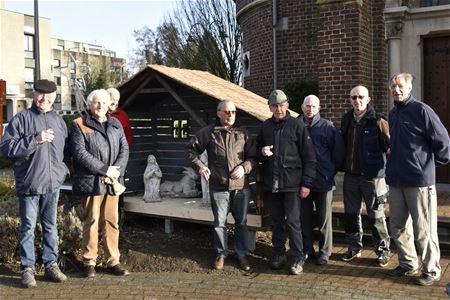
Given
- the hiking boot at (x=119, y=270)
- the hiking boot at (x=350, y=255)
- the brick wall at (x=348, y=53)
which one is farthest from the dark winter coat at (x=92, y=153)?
the brick wall at (x=348, y=53)

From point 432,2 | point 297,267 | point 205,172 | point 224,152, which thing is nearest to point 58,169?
point 205,172

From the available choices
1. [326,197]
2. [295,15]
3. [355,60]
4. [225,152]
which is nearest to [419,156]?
[326,197]

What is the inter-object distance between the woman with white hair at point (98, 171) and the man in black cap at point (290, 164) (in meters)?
1.61

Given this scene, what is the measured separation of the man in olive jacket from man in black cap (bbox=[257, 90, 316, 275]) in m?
0.26

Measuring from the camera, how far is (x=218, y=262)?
578cm

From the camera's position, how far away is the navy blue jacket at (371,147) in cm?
561

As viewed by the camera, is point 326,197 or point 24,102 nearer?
point 326,197

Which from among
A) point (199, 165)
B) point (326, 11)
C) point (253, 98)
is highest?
point (326, 11)

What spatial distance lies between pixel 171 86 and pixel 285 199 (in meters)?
2.48

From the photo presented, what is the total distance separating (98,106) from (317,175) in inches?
97.0

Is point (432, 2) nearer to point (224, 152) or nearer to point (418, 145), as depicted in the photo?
point (418, 145)

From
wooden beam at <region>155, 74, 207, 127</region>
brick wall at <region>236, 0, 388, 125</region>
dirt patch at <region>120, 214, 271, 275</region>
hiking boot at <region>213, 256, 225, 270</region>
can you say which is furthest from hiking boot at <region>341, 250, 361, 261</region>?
brick wall at <region>236, 0, 388, 125</region>

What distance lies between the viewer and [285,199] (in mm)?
5645

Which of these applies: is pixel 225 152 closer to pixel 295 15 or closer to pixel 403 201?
pixel 403 201
